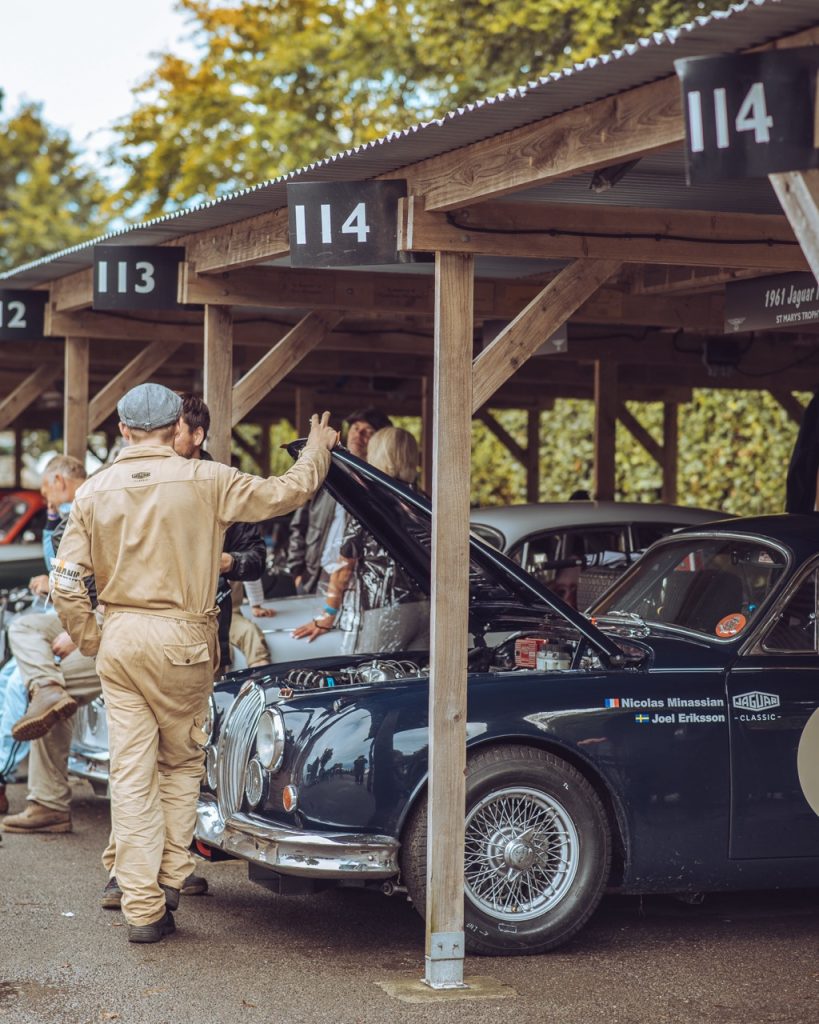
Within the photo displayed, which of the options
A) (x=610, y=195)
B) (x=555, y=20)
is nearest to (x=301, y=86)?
(x=555, y=20)

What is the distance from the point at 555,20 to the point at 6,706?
53.6 ft

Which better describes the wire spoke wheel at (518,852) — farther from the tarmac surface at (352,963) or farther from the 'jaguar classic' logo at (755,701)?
the 'jaguar classic' logo at (755,701)

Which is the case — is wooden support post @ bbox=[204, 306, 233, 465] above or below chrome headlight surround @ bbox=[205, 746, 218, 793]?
above

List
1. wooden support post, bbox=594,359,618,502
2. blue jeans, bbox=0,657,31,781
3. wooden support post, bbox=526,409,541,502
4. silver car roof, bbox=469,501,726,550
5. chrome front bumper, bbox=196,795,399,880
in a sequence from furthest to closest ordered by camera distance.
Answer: wooden support post, bbox=526,409,541,502 < wooden support post, bbox=594,359,618,502 < silver car roof, bbox=469,501,726,550 < blue jeans, bbox=0,657,31,781 < chrome front bumper, bbox=196,795,399,880

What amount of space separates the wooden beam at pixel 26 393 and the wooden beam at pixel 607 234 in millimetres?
8779

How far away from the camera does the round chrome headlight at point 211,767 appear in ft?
22.1

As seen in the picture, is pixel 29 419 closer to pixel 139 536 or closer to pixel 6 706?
pixel 6 706

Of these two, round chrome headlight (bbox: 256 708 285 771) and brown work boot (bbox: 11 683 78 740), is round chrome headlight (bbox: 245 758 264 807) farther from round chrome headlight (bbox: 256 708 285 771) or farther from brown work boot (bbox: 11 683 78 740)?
brown work boot (bbox: 11 683 78 740)

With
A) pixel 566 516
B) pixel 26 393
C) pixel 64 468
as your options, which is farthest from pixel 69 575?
pixel 26 393

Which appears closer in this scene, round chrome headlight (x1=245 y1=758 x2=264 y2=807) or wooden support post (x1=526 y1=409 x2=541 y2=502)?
round chrome headlight (x1=245 y1=758 x2=264 y2=807)

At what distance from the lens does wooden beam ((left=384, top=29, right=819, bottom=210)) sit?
500cm

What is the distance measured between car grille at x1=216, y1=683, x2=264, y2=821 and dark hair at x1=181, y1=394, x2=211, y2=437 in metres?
1.20

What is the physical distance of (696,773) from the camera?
6.26 m

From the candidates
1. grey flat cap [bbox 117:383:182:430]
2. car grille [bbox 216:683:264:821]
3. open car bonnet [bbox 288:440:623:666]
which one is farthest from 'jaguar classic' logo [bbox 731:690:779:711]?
grey flat cap [bbox 117:383:182:430]
